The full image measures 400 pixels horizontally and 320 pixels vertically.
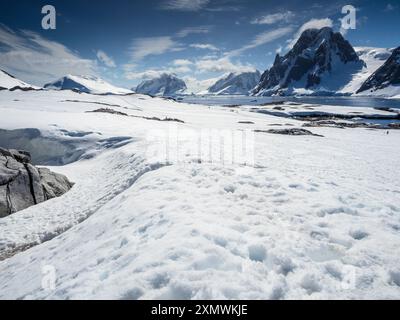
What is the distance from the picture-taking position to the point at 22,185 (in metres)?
14.5

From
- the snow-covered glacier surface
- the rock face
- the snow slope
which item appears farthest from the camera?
the snow slope

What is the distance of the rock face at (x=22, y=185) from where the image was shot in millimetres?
13547

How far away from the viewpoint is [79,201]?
14.2 m

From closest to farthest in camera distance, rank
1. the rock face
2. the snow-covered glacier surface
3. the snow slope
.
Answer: the snow-covered glacier surface, the rock face, the snow slope

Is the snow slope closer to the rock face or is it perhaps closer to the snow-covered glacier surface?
the rock face

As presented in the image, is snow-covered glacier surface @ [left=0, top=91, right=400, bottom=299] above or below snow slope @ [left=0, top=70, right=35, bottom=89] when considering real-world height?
below

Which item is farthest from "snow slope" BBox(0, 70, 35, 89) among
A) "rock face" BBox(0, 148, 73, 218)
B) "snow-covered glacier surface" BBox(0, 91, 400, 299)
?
"snow-covered glacier surface" BBox(0, 91, 400, 299)

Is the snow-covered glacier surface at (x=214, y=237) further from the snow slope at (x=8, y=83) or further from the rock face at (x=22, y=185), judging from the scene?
the snow slope at (x=8, y=83)

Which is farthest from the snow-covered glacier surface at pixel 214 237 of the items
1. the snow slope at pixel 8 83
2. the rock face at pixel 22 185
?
the snow slope at pixel 8 83

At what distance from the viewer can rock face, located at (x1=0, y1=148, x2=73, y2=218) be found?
13547mm

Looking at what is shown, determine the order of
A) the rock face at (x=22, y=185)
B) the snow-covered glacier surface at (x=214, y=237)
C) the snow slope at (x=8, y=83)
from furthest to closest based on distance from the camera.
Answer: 1. the snow slope at (x=8, y=83)
2. the rock face at (x=22, y=185)
3. the snow-covered glacier surface at (x=214, y=237)

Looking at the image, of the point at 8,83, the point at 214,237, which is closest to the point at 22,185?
the point at 214,237

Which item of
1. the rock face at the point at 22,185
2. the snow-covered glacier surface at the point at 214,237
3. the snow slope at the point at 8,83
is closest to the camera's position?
the snow-covered glacier surface at the point at 214,237
